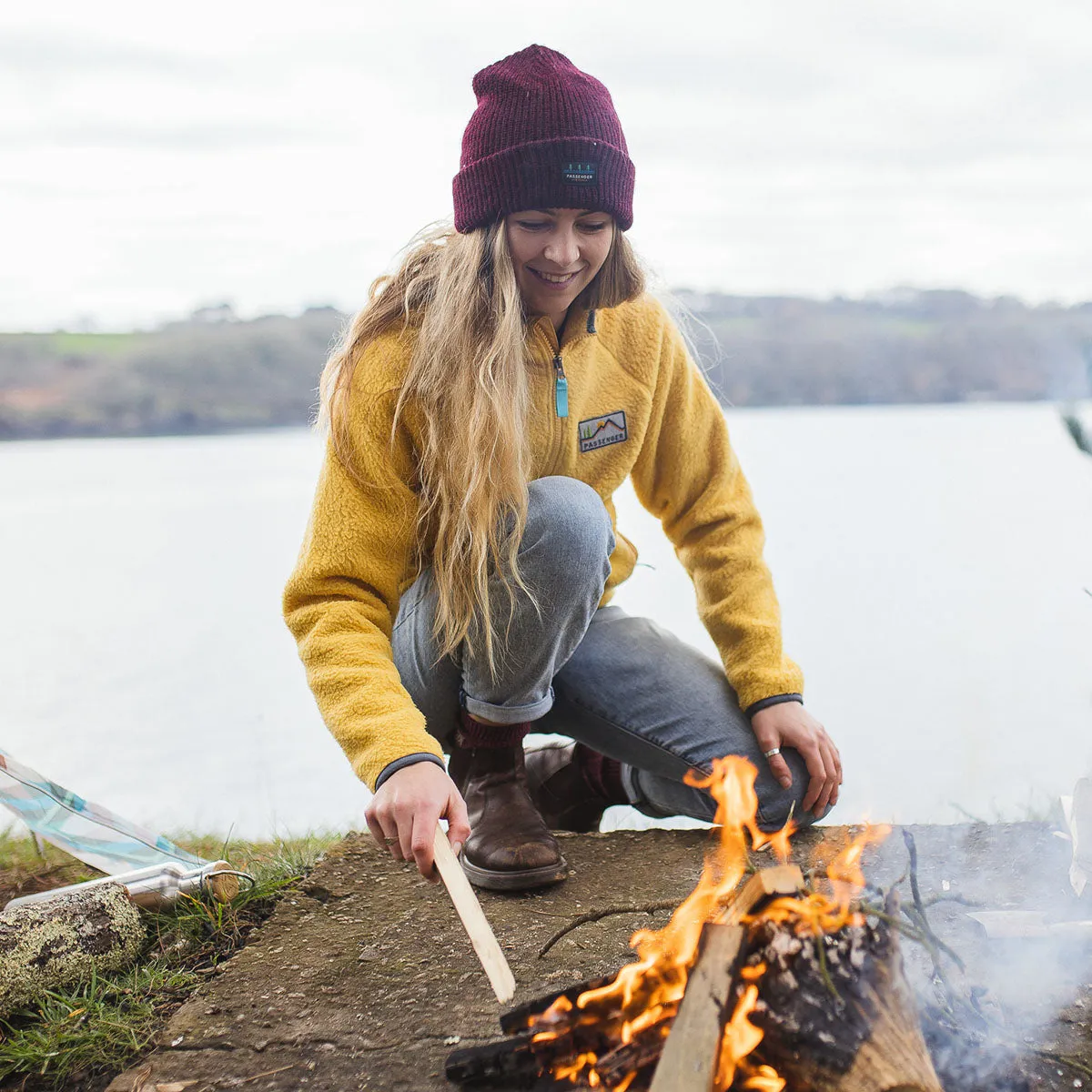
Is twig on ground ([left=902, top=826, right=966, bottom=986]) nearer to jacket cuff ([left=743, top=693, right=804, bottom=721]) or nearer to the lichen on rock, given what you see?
jacket cuff ([left=743, top=693, right=804, bottom=721])

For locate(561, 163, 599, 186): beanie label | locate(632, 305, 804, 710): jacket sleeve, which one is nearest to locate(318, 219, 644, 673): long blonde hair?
locate(561, 163, 599, 186): beanie label

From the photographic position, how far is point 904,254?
8.45m

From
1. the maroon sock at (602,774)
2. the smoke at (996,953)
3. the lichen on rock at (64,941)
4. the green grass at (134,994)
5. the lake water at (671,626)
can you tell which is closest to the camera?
the smoke at (996,953)

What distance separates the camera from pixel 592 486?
1.72 meters

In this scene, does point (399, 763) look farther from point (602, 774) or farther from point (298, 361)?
point (298, 361)

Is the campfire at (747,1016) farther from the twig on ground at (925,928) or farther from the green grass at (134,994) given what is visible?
the green grass at (134,994)

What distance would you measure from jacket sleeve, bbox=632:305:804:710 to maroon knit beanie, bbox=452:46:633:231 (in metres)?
0.35

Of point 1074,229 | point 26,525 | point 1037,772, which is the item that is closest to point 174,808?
point 1037,772

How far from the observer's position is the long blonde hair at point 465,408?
1.43 metres

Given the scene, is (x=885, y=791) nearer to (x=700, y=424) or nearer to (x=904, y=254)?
(x=700, y=424)

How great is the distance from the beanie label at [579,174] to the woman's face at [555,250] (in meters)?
0.04

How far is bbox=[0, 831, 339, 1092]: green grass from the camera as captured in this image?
1.10 m

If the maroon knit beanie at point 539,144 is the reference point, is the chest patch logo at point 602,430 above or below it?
below

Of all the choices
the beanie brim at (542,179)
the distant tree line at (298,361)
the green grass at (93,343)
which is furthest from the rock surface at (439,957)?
the green grass at (93,343)
